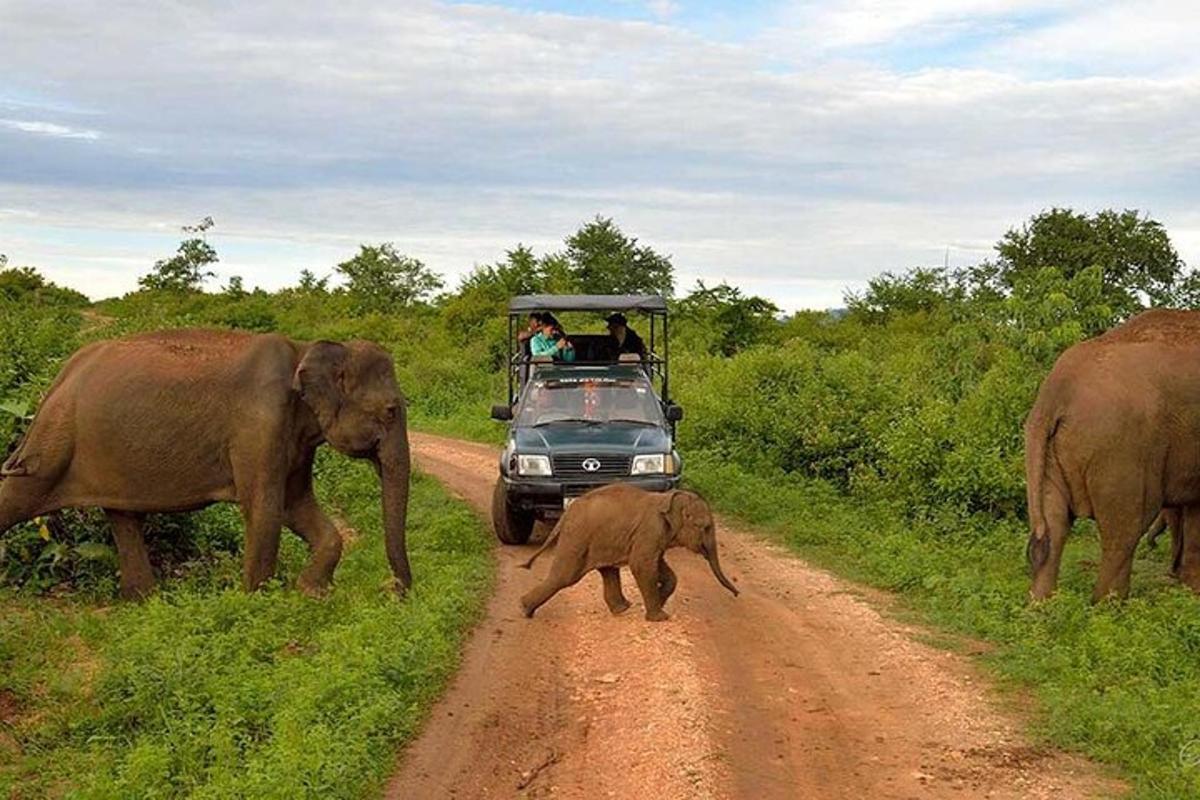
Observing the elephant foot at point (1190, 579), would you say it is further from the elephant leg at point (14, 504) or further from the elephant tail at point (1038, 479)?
the elephant leg at point (14, 504)

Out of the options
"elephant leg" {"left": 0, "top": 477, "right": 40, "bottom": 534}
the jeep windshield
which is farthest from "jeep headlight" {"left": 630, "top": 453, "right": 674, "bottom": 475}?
"elephant leg" {"left": 0, "top": 477, "right": 40, "bottom": 534}

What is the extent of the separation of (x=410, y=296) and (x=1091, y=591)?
45661 mm

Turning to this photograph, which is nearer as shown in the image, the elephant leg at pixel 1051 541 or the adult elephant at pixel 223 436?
the adult elephant at pixel 223 436

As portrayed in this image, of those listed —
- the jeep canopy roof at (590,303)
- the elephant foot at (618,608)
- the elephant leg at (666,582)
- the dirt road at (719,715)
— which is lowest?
the dirt road at (719,715)

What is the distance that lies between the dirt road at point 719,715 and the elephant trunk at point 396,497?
2.78 ft

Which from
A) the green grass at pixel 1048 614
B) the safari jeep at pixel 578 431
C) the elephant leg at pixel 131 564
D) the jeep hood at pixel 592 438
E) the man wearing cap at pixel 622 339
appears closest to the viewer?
the green grass at pixel 1048 614

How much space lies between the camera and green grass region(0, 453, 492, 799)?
6.85 metres

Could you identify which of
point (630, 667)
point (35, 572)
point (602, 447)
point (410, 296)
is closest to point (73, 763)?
point (630, 667)

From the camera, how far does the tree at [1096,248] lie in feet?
114

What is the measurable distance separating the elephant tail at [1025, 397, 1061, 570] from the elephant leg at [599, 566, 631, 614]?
3.28 m

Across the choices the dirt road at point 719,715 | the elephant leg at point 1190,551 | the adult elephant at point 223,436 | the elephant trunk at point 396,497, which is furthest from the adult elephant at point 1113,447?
the adult elephant at point 223,436

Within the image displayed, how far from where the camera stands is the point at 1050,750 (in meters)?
7.55

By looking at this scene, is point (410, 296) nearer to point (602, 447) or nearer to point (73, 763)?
point (602, 447)

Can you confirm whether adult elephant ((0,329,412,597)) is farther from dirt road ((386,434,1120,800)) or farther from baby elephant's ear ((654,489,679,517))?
baby elephant's ear ((654,489,679,517))
